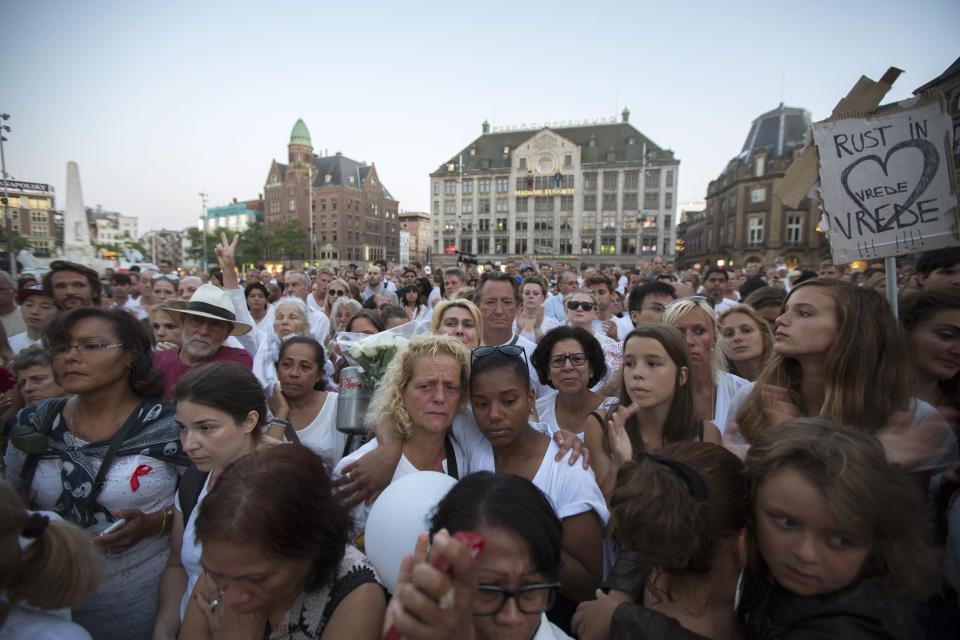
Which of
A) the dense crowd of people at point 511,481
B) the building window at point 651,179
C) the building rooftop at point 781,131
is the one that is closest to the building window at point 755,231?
the building rooftop at point 781,131

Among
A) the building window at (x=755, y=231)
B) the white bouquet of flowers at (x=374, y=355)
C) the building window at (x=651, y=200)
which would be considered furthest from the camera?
the building window at (x=651, y=200)

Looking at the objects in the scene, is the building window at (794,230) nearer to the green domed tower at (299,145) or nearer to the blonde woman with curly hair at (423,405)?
the blonde woman with curly hair at (423,405)

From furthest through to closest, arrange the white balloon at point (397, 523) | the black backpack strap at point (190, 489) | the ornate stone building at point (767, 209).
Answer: the ornate stone building at point (767, 209)
the black backpack strap at point (190, 489)
the white balloon at point (397, 523)

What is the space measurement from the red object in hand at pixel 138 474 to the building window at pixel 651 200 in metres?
63.1

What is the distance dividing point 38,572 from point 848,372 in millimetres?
3510

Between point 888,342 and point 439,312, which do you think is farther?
point 439,312

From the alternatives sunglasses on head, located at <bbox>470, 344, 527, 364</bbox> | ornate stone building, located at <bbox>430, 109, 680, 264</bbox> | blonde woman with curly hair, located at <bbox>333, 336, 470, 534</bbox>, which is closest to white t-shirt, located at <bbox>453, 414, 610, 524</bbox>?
blonde woman with curly hair, located at <bbox>333, 336, 470, 534</bbox>

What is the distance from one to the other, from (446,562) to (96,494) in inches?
94.5

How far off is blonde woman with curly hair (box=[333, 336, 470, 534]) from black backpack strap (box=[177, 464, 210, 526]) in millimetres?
716

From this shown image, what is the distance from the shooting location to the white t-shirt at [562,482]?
2.14 m

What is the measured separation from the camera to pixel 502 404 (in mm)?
2451

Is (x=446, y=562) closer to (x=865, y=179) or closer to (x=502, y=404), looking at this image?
(x=502, y=404)

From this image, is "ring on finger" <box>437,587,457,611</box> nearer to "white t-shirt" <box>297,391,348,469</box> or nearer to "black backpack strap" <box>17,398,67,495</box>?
"white t-shirt" <box>297,391,348,469</box>

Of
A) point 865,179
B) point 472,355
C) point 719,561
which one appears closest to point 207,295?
point 472,355
